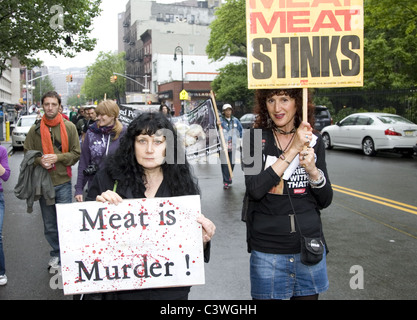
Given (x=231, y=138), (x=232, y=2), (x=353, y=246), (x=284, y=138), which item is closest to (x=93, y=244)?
(x=284, y=138)

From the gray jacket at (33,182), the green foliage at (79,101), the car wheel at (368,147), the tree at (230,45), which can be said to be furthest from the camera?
the green foliage at (79,101)

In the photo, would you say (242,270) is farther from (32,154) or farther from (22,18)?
(22,18)

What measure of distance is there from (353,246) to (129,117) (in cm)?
591

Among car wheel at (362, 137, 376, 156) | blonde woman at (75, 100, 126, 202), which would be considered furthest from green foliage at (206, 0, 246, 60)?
blonde woman at (75, 100, 126, 202)

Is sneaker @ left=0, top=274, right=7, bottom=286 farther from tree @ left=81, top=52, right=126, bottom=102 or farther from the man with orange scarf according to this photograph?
tree @ left=81, top=52, right=126, bottom=102

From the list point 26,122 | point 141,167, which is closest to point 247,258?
point 141,167

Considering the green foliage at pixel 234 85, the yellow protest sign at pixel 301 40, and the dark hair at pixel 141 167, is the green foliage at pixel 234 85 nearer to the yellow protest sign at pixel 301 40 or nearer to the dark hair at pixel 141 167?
the yellow protest sign at pixel 301 40

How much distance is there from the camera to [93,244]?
102 inches

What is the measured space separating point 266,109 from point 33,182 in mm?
3310

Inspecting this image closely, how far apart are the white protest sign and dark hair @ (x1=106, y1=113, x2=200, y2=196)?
0.14 meters

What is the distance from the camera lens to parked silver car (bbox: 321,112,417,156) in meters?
16.1

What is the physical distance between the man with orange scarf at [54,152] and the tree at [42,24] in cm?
1567

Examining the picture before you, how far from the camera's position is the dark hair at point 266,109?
297 cm

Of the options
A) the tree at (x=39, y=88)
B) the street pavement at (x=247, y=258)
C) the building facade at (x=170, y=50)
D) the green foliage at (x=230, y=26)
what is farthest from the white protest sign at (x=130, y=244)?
the tree at (x=39, y=88)
